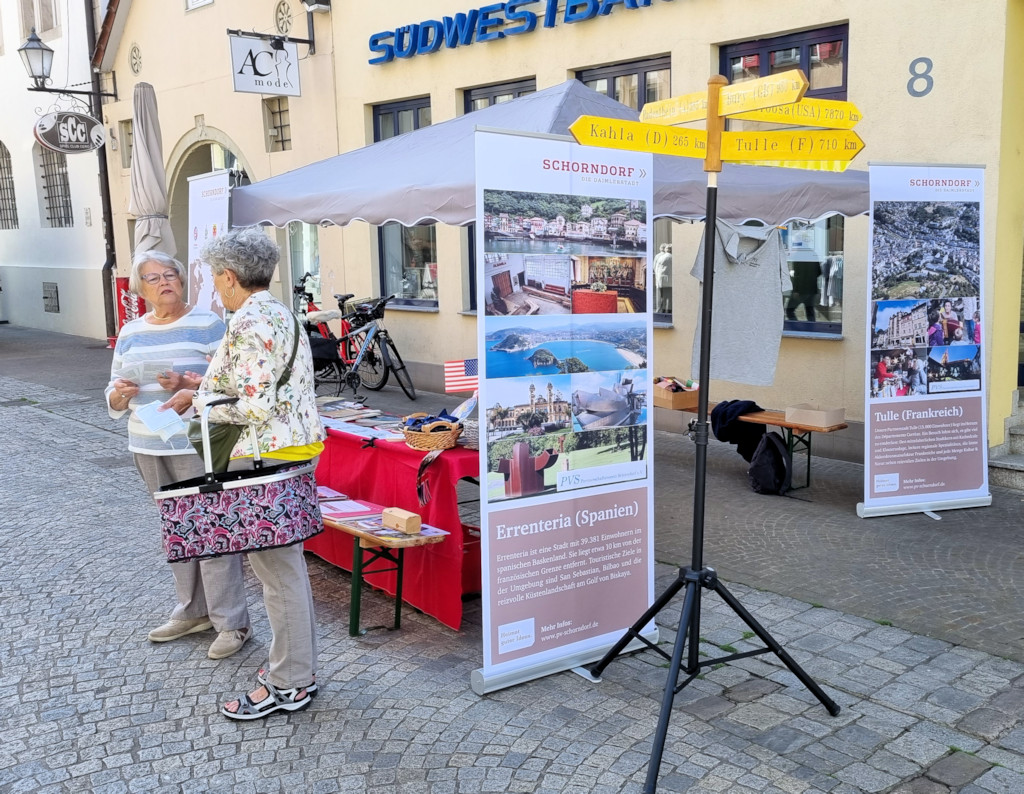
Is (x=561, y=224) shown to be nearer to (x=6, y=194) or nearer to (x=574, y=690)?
(x=574, y=690)

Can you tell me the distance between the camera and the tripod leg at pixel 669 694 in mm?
3277

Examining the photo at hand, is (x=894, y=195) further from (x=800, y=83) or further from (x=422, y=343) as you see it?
(x=422, y=343)

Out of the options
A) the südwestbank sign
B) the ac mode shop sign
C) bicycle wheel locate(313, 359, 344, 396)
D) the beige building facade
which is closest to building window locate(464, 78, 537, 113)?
the beige building facade

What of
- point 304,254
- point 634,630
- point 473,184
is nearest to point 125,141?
point 304,254

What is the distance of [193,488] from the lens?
11.9 ft

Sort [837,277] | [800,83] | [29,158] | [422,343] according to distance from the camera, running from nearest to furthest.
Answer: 1. [800,83]
2. [837,277]
3. [422,343]
4. [29,158]

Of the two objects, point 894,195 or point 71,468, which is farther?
point 71,468

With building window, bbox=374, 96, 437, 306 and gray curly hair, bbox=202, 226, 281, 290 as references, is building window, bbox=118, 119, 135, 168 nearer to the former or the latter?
building window, bbox=374, 96, 437, 306

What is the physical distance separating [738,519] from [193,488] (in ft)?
12.8

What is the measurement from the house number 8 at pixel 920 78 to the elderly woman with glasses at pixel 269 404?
5.43 meters

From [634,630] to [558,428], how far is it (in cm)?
88

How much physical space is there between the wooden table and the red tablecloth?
0.37 feet

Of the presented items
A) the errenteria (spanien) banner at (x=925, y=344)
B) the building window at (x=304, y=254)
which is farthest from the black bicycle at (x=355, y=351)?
the errenteria (spanien) banner at (x=925, y=344)

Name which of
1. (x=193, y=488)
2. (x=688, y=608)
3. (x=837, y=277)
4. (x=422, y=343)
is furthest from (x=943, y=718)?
(x=422, y=343)
